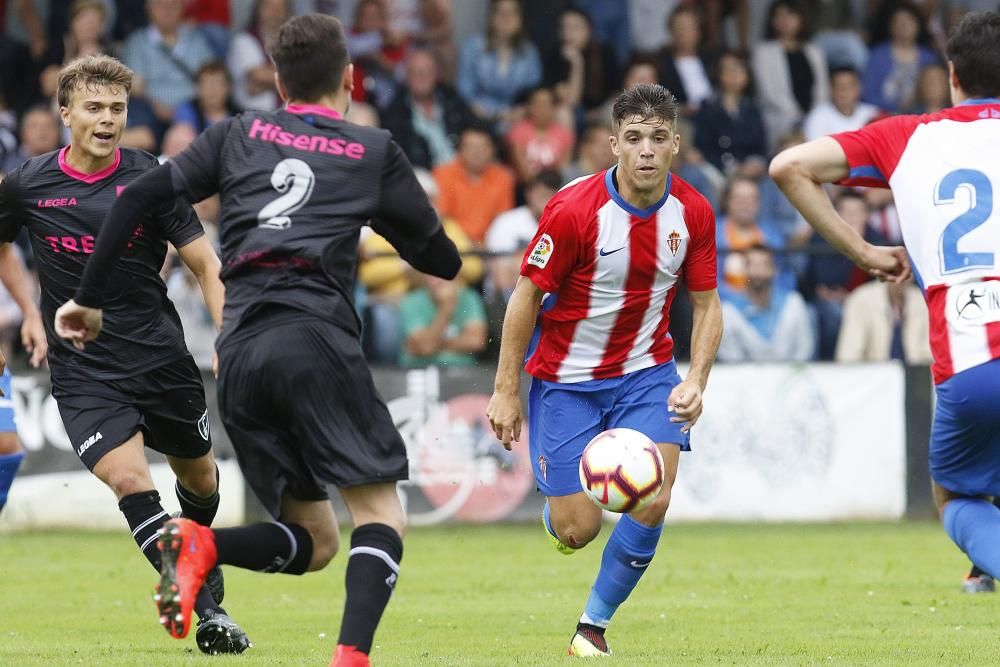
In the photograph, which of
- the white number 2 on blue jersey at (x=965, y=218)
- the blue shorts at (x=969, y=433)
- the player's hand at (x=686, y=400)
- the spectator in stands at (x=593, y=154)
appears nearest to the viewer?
the blue shorts at (x=969, y=433)

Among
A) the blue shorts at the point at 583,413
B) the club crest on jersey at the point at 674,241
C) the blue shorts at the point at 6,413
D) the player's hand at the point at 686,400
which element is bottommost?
the blue shorts at the point at 6,413

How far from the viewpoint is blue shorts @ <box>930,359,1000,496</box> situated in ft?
18.3

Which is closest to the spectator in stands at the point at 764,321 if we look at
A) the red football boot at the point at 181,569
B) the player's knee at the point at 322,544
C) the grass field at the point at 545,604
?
the grass field at the point at 545,604

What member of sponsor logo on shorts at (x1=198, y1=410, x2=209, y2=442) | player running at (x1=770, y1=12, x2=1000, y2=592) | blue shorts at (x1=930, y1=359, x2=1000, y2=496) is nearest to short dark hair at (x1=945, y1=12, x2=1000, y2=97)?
player running at (x1=770, y1=12, x2=1000, y2=592)

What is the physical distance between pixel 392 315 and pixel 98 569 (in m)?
4.10

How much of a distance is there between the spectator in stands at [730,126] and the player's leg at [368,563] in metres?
11.6

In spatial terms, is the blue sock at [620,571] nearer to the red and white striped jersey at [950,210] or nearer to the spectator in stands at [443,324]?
the red and white striped jersey at [950,210]

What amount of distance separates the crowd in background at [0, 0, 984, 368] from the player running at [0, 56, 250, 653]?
629 centimetres

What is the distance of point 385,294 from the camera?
14281 millimetres

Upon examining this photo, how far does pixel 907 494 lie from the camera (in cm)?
1403

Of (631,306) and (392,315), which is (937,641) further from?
(392,315)

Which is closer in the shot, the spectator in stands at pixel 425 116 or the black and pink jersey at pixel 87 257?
the black and pink jersey at pixel 87 257

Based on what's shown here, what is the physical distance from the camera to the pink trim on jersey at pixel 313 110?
561cm

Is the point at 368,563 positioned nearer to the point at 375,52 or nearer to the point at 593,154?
the point at 593,154
